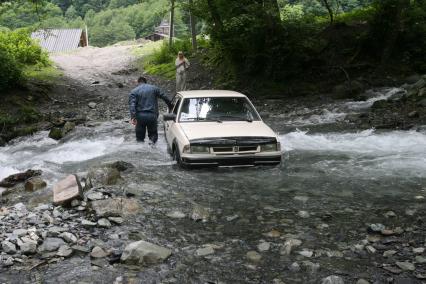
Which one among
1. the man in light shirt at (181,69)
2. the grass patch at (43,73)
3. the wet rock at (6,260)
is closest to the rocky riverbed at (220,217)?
the wet rock at (6,260)

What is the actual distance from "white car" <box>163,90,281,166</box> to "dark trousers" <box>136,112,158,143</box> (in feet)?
4.13

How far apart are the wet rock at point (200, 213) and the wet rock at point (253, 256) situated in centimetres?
130

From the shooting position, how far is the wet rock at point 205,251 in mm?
5688

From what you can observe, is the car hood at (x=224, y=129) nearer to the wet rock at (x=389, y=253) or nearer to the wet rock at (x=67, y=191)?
the wet rock at (x=67, y=191)

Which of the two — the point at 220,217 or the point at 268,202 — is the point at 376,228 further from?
the point at 220,217

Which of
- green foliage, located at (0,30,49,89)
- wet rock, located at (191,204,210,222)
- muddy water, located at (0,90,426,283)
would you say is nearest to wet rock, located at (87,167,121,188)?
muddy water, located at (0,90,426,283)

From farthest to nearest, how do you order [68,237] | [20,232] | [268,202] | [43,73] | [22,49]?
[22,49], [43,73], [268,202], [20,232], [68,237]

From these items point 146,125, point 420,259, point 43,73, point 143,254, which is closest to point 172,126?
point 146,125

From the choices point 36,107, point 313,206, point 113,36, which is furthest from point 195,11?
point 113,36

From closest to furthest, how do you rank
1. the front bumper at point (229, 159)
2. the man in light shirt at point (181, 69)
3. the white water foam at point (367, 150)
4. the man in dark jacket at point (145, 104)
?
the front bumper at point (229, 159) → the white water foam at point (367, 150) → the man in dark jacket at point (145, 104) → the man in light shirt at point (181, 69)

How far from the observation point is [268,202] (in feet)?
25.0

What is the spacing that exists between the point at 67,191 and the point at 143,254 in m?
2.56

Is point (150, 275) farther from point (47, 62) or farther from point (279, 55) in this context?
point (47, 62)

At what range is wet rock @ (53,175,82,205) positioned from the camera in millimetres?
7238
